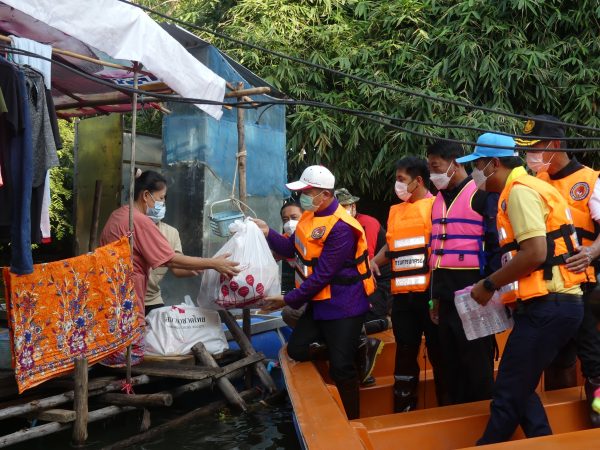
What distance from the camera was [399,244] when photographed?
15.8 ft

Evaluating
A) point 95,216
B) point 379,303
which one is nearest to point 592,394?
point 379,303

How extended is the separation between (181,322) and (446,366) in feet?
6.96

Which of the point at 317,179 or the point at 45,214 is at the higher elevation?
the point at 317,179

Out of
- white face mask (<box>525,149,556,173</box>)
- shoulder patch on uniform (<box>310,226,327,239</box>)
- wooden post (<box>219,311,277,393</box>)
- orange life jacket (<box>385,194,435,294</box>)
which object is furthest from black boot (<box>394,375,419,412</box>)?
white face mask (<box>525,149,556,173</box>)

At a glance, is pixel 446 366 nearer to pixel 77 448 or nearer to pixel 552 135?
pixel 552 135

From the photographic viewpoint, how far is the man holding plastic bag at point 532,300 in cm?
327

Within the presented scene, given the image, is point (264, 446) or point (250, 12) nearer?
point (264, 446)

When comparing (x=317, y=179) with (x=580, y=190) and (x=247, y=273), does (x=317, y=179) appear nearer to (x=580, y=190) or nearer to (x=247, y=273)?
(x=247, y=273)

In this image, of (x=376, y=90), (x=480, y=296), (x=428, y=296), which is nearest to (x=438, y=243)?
(x=428, y=296)

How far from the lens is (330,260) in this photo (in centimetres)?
458

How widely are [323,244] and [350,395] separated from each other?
1.04 m

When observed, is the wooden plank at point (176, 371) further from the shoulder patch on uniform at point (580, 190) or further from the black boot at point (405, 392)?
the shoulder patch on uniform at point (580, 190)

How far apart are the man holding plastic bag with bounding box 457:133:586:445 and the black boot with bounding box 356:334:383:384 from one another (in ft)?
4.92

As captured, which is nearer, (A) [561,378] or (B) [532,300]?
(B) [532,300]
